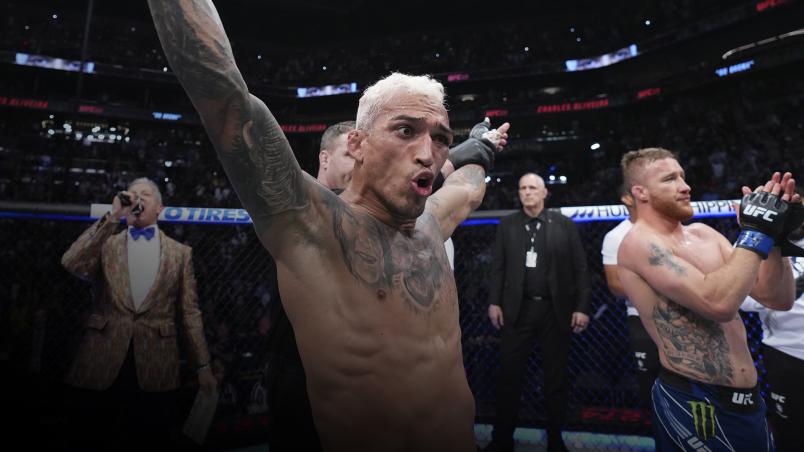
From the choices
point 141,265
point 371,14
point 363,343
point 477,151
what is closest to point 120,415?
point 141,265

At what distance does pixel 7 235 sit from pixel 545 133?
60.6 ft

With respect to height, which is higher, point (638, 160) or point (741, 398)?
point (638, 160)

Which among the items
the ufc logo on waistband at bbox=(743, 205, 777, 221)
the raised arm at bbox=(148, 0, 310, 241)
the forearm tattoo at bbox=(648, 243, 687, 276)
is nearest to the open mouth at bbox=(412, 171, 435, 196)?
the raised arm at bbox=(148, 0, 310, 241)

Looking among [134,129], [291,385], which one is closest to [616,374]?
[291,385]

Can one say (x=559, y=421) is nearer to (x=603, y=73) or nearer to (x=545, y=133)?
(x=545, y=133)

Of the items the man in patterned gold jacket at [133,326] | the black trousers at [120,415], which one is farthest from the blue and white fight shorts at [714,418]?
the black trousers at [120,415]

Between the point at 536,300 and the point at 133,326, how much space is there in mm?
2615

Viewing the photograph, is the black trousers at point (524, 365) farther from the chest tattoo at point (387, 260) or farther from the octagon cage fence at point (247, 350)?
the chest tattoo at point (387, 260)

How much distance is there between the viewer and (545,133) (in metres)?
20.5

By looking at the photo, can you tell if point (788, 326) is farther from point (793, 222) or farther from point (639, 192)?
point (639, 192)

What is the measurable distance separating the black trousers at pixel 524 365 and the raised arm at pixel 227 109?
2720 mm

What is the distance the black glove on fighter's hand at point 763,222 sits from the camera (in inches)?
73.6

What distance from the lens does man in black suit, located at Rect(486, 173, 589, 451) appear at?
3.28m

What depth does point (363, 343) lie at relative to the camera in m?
1.14
